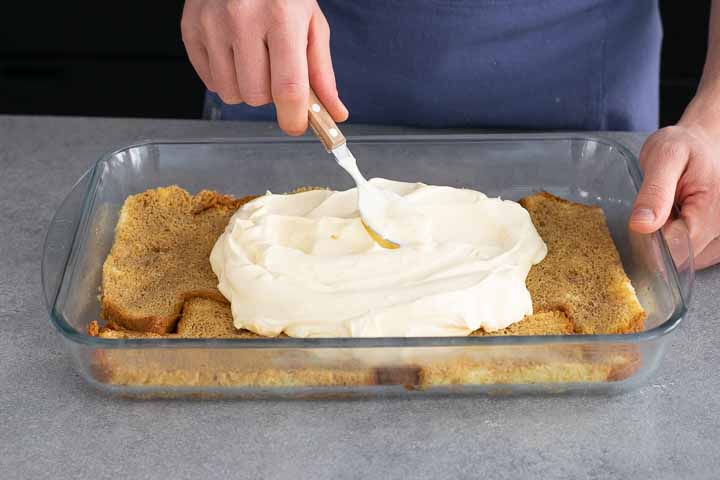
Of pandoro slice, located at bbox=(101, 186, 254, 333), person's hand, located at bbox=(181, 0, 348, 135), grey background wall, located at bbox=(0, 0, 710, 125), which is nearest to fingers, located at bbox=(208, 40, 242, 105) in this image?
person's hand, located at bbox=(181, 0, 348, 135)

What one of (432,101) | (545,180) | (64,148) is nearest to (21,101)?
(64,148)

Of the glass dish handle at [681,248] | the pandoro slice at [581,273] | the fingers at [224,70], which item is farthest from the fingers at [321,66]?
the glass dish handle at [681,248]

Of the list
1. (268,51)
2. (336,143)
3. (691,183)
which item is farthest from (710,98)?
(268,51)

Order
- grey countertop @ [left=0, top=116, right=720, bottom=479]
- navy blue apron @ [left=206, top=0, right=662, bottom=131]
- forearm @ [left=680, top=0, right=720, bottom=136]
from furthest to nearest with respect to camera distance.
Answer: navy blue apron @ [left=206, top=0, right=662, bottom=131] < forearm @ [left=680, top=0, right=720, bottom=136] < grey countertop @ [left=0, top=116, right=720, bottom=479]

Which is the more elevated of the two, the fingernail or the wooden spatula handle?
the wooden spatula handle

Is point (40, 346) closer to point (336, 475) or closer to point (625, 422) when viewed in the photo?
point (336, 475)

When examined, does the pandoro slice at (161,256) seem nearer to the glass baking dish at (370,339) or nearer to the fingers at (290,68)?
the glass baking dish at (370,339)

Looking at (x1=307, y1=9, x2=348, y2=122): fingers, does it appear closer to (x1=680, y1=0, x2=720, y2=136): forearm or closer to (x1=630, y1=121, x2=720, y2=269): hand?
(x1=630, y1=121, x2=720, y2=269): hand
